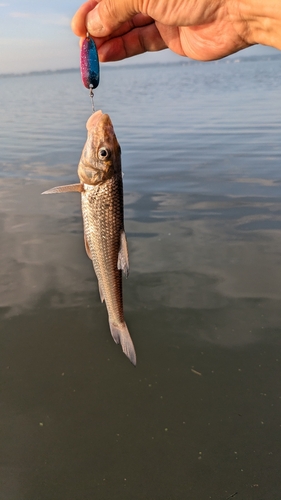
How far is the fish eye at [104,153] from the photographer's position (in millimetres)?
3010

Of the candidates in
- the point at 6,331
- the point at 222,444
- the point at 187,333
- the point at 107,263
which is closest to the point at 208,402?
the point at 222,444

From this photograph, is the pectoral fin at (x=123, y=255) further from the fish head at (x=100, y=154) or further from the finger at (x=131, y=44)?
the finger at (x=131, y=44)

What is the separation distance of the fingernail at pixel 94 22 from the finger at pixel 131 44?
2.62 feet

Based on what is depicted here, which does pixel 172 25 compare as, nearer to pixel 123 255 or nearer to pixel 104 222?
pixel 104 222

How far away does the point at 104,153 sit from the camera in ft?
9.89

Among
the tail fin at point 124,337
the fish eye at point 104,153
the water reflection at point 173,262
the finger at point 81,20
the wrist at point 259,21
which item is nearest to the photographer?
the fish eye at point 104,153

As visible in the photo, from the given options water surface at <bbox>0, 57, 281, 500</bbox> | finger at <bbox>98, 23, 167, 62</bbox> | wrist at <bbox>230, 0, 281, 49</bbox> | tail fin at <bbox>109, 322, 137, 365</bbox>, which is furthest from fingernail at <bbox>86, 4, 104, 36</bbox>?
water surface at <bbox>0, 57, 281, 500</bbox>

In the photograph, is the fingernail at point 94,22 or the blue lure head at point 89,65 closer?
the blue lure head at point 89,65

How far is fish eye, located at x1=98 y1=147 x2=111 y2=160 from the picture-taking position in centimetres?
301

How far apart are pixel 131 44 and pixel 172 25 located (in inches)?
34.5

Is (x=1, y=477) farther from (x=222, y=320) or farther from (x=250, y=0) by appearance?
(x=250, y=0)

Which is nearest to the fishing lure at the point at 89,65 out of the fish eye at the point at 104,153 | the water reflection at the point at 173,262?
the fish eye at the point at 104,153

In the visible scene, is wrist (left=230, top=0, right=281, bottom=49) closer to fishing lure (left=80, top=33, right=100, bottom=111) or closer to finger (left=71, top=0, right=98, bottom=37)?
finger (left=71, top=0, right=98, bottom=37)

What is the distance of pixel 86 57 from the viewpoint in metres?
3.10
